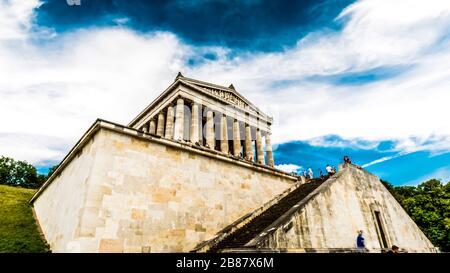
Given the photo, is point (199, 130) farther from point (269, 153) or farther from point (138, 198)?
point (138, 198)

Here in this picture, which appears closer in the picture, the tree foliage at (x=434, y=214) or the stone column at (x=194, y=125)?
the stone column at (x=194, y=125)

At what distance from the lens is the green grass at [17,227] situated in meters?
9.28

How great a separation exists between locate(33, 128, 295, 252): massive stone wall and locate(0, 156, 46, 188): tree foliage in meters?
38.1

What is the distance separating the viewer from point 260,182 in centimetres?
1427

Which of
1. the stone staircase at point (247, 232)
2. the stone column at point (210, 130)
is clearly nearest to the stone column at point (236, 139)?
the stone column at point (210, 130)

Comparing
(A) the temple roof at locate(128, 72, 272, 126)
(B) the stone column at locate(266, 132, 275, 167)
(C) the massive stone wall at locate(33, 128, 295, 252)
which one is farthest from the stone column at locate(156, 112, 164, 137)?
(C) the massive stone wall at locate(33, 128, 295, 252)

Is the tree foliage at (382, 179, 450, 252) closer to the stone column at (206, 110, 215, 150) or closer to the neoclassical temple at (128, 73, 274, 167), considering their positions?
the neoclassical temple at (128, 73, 274, 167)

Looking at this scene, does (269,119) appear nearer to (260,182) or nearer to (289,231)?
(260,182)

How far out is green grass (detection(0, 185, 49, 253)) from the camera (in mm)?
9279

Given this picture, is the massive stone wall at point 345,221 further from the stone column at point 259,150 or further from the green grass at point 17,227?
the stone column at point 259,150

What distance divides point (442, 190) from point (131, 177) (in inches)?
1602

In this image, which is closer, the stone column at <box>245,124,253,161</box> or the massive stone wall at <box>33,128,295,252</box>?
the massive stone wall at <box>33,128,295,252</box>
